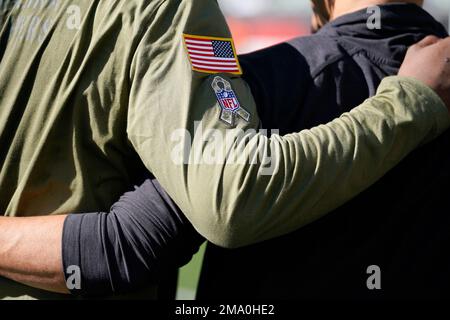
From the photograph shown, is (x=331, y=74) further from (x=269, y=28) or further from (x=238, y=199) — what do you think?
(x=269, y=28)

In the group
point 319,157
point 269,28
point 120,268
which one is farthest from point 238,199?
point 269,28

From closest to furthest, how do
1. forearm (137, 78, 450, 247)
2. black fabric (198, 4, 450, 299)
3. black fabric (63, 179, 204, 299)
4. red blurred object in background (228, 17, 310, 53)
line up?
forearm (137, 78, 450, 247), black fabric (63, 179, 204, 299), black fabric (198, 4, 450, 299), red blurred object in background (228, 17, 310, 53)

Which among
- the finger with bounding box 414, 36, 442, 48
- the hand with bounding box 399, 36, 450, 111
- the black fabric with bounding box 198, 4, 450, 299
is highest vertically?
the finger with bounding box 414, 36, 442, 48

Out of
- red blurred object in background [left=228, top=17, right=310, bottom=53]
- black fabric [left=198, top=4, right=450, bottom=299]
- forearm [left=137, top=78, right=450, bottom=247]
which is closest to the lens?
forearm [left=137, top=78, right=450, bottom=247]

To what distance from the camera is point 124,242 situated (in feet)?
4.33

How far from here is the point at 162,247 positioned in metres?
1.33

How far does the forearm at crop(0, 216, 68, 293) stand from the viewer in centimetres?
133

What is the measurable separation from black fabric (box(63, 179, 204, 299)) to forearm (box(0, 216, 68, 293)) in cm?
2

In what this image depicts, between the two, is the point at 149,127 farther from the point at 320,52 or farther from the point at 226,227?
the point at 320,52

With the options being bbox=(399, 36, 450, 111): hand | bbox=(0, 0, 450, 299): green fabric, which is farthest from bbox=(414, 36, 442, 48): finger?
bbox=(0, 0, 450, 299): green fabric

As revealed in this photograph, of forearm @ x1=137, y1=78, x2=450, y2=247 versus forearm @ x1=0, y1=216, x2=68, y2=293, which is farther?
forearm @ x1=0, y1=216, x2=68, y2=293

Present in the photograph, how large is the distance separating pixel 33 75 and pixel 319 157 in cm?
56

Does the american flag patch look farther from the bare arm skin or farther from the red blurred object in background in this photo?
the red blurred object in background

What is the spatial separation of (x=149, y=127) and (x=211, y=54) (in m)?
0.18
